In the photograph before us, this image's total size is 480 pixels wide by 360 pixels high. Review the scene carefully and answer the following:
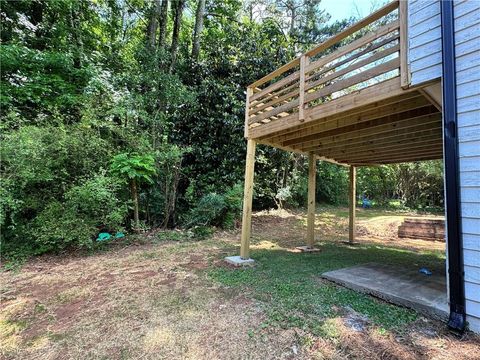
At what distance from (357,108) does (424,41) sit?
892mm

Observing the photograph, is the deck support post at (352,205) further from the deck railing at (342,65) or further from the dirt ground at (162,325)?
the dirt ground at (162,325)

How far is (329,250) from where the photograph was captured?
20.1 ft

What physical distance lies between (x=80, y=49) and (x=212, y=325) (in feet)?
28.5

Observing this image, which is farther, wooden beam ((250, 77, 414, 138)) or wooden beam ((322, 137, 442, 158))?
wooden beam ((322, 137, 442, 158))

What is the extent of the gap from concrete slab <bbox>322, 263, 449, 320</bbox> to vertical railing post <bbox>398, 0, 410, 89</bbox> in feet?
7.71

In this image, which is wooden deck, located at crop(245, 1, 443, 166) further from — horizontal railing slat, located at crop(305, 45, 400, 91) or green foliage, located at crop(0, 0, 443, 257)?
green foliage, located at crop(0, 0, 443, 257)

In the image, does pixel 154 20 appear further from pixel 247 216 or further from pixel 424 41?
pixel 424 41

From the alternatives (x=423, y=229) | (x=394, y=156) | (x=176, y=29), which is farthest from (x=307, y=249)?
(x=176, y=29)

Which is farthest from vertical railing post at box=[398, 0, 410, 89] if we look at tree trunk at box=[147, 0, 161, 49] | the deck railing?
tree trunk at box=[147, 0, 161, 49]

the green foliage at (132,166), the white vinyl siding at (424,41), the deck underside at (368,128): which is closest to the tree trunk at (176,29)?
the green foliage at (132,166)

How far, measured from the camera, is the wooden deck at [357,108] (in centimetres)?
294

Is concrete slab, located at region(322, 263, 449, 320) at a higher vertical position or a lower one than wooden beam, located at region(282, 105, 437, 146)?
lower

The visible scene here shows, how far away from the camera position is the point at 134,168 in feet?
20.5

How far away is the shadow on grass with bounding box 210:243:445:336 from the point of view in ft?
8.99
